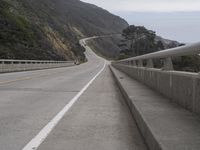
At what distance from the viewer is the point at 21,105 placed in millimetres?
14078

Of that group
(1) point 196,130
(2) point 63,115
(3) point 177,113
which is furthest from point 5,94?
(1) point 196,130

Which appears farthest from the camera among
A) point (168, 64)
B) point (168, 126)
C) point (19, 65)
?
point (19, 65)

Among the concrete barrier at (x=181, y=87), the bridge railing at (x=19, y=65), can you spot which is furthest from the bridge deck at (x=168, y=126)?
the bridge railing at (x=19, y=65)

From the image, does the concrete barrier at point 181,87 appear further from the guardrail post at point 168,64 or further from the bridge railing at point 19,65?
the bridge railing at point 19,65

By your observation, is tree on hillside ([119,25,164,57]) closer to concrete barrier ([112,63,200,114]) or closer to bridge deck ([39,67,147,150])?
concrete barrier ([112,63,200,114])

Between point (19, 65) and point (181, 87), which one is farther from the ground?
point (181, 87)

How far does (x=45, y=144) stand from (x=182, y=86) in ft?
11.4

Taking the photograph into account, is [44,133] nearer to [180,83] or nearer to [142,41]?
[180,83]

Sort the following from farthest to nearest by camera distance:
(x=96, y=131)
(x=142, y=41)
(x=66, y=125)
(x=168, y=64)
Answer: (x=142, y=41) → (x=168, y=64) → (x=66, y=125) → (x=96, y=131)

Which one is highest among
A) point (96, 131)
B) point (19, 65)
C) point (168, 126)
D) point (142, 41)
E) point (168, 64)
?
point (142, 41)

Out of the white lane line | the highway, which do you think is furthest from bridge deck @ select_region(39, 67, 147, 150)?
the white lane line

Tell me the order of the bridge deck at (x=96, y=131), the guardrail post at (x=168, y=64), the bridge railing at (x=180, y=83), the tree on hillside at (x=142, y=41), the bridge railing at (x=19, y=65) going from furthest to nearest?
the tree on hillside at (x=142, y=41)
the bridge railing at (x=19, y=65)
the guardrail post at (x=168, y=64)
the bridge railing at (x=180, y=83)
the bridge deck at (x=96, y=131)

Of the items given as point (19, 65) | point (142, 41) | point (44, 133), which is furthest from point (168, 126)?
point (142, 41)

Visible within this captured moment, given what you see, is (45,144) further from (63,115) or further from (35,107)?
(35,107)
